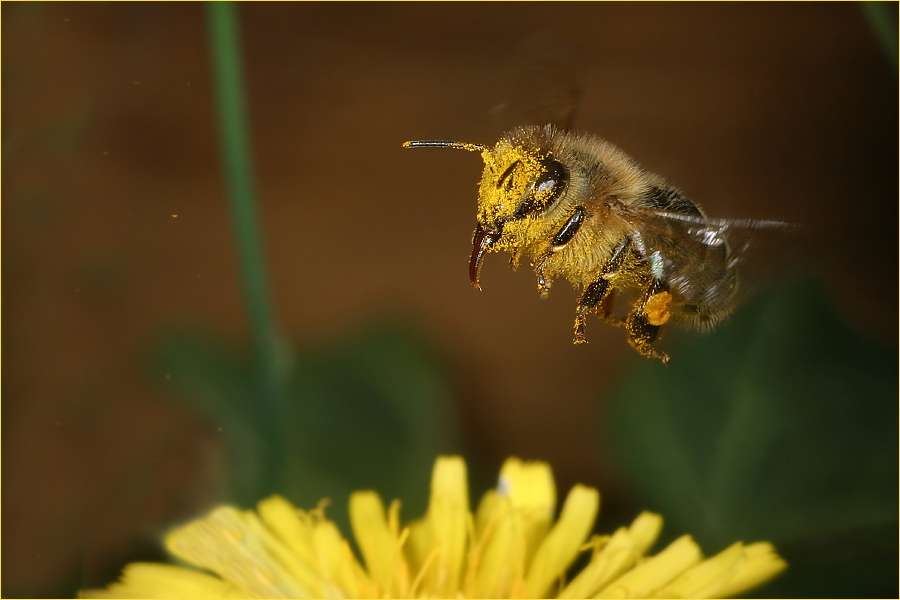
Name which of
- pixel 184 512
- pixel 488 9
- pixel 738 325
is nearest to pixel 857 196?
pixel 738 325

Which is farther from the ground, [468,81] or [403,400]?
[468,81]

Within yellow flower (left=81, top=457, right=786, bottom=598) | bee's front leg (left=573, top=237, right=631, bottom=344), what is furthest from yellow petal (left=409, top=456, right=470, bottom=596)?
bee's front leg (left=573, top=237, right=631, bottom=344)

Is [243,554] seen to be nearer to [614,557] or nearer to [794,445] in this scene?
[614,557]

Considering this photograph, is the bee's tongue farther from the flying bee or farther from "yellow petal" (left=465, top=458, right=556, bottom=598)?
"yellow petal" (left=465, top=458, right=556, bottom=598)

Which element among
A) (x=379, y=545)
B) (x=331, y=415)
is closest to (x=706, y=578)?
(x=379, y=545)

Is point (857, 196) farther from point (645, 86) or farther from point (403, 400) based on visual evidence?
point (403, 400)

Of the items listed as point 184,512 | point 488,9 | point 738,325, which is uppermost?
point 488,9

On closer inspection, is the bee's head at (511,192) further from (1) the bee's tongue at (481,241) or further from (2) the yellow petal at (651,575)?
(2) the yellow petal at (651,575)
